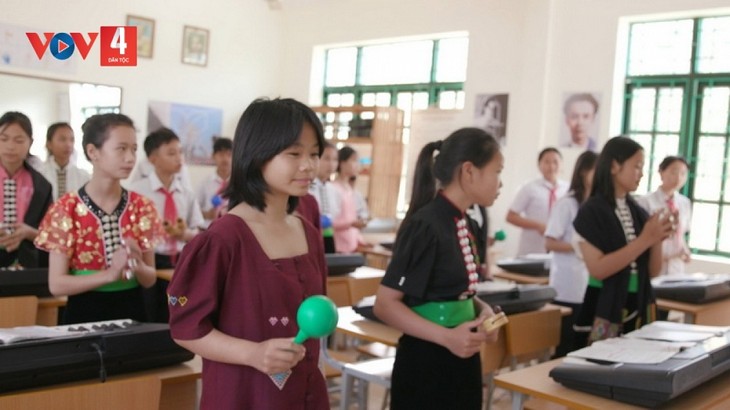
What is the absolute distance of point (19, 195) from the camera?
138 inches

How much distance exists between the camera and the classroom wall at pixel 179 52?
7648 millimetres

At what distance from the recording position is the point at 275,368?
48.9 inches

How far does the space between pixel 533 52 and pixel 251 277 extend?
6179mm

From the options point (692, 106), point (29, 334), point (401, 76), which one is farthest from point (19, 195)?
point (401, 76)

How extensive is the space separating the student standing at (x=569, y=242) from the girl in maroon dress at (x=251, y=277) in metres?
2.64

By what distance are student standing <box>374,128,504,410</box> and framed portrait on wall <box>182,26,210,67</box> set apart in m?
7.37

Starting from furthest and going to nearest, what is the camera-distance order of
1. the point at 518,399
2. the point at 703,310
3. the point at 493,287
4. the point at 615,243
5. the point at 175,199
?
the point at 175,199
the point at 703,310
the point at 493,287
the point at 615,243
the point at 518,399

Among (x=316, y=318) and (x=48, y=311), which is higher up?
(x=316, y=318)

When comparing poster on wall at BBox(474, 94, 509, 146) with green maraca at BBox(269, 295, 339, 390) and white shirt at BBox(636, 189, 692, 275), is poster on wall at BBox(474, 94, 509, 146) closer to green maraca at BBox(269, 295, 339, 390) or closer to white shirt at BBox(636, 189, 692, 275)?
white shirt at BBox(636, 189, 692, 275)

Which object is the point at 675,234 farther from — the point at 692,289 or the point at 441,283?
the point at 441,283

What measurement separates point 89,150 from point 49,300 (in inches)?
31.8

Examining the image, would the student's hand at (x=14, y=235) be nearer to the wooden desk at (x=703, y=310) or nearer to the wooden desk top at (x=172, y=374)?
the wooden desk top at (x=172, y=374)

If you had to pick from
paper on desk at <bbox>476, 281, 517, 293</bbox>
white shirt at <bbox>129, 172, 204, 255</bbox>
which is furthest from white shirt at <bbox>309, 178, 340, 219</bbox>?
paper on desk at <bbox>476, 281, 517, 293</bbox>

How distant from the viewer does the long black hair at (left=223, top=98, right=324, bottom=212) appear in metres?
1.38
